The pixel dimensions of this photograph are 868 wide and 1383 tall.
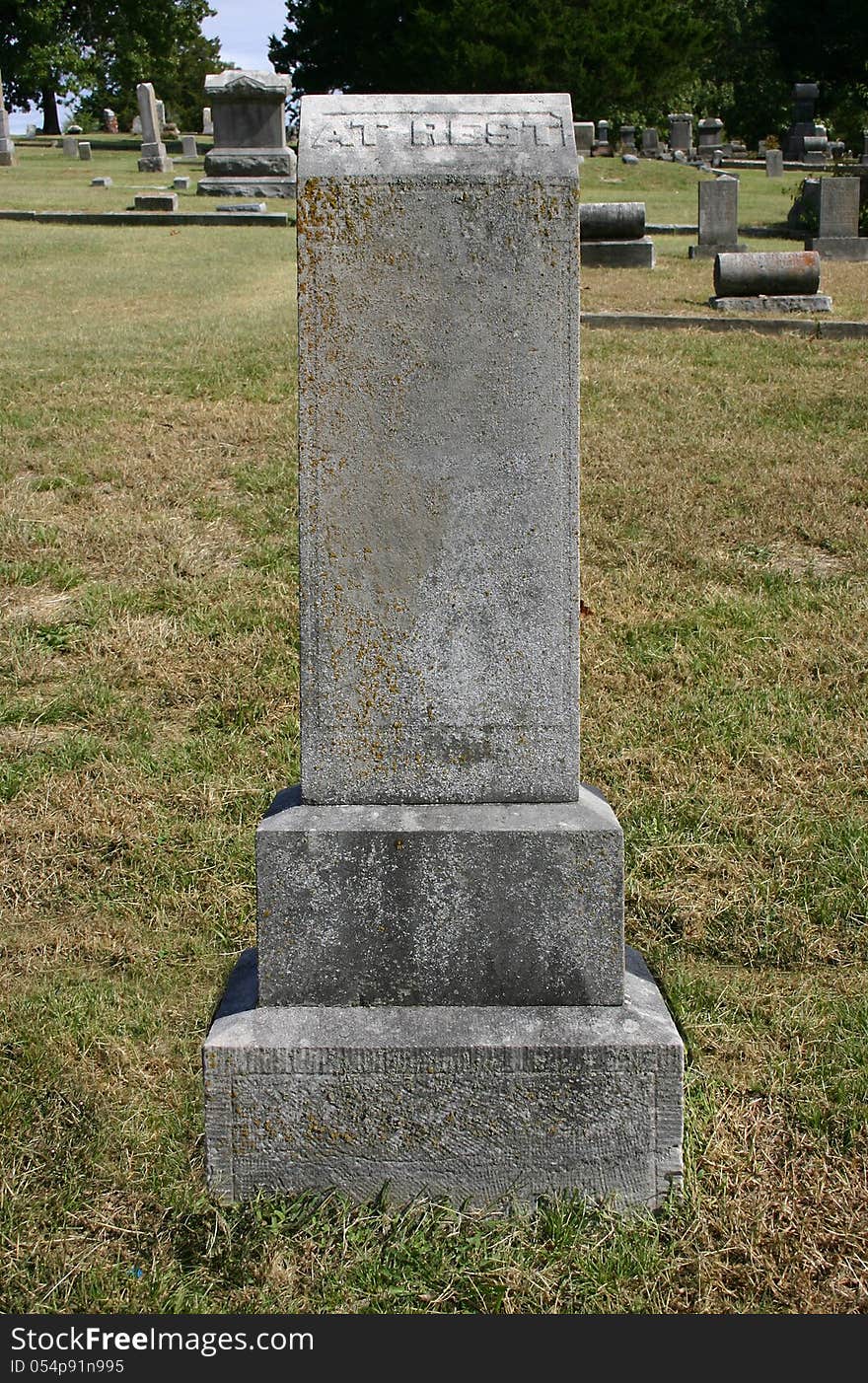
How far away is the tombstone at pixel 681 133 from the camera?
42.8 m

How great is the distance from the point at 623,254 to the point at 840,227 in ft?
12.3

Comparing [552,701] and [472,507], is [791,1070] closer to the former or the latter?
[552,701]

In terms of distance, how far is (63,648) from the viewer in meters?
4.77

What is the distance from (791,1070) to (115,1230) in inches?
53.7

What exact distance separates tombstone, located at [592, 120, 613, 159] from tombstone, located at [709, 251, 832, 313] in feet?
89.5

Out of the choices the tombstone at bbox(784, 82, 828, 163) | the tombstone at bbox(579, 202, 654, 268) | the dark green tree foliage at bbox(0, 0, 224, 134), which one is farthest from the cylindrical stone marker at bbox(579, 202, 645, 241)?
the dark green tree foliage at bbox(0, 0, 224, 134)

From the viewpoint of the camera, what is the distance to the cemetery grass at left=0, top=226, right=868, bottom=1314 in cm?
220

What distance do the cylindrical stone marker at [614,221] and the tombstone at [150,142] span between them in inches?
696

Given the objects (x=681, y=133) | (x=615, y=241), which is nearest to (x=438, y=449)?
(x=615, y=241)

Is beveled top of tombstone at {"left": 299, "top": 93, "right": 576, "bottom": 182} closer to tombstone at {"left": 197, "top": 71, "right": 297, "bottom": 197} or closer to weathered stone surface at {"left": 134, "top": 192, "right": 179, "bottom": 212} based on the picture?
weathered stone surface at {"left": 134, "top": 192, "right": 179, "bottom": 212}

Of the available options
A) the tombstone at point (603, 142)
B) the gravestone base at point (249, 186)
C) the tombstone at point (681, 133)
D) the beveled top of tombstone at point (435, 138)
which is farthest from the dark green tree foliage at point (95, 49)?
the beveled top of tombstone at point (435, 138)

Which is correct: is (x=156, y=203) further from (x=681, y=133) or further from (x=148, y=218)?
(x=681, y=133)

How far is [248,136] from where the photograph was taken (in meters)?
24.1

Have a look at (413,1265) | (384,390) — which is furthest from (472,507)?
(413,1265)
